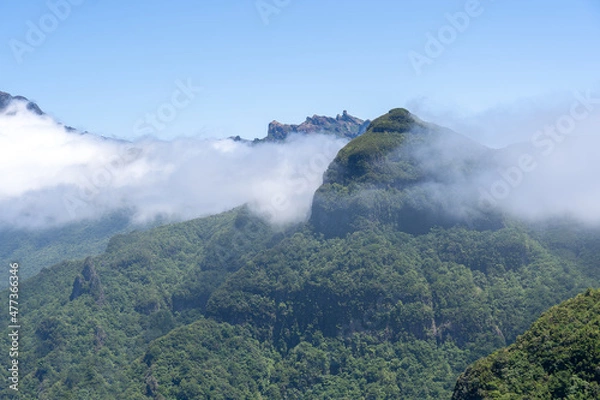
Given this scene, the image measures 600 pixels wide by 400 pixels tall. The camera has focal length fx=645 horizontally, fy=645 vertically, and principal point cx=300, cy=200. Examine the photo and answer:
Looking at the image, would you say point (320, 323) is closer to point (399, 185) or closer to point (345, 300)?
point (345, 300)

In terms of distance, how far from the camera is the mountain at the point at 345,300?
99562 mm

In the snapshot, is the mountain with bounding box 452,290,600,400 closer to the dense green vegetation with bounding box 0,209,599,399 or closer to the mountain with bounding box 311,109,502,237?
the dense green vegetation with bounding box 0,209,599,399

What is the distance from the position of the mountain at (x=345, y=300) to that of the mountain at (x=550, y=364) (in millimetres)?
30266

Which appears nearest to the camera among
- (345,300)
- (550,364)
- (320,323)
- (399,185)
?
(550,364)

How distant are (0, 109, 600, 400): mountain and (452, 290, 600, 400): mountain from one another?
30266mm

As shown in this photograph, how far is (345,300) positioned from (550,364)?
50.6 meters

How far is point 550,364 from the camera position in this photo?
58625 mm

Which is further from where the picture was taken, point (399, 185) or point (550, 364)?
point (399, 185)

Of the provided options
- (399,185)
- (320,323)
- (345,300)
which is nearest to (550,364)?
(345,300)

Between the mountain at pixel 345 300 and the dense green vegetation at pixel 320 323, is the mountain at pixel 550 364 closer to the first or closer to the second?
the mountain at pixel 345 300

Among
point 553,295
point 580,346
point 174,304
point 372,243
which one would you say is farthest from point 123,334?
point 580,346

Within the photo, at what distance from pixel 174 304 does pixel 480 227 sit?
2659 inches

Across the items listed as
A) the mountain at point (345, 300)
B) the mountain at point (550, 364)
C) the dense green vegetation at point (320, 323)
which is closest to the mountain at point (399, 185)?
the mountain at point (345, 300)

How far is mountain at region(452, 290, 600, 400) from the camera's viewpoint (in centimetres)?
5562
